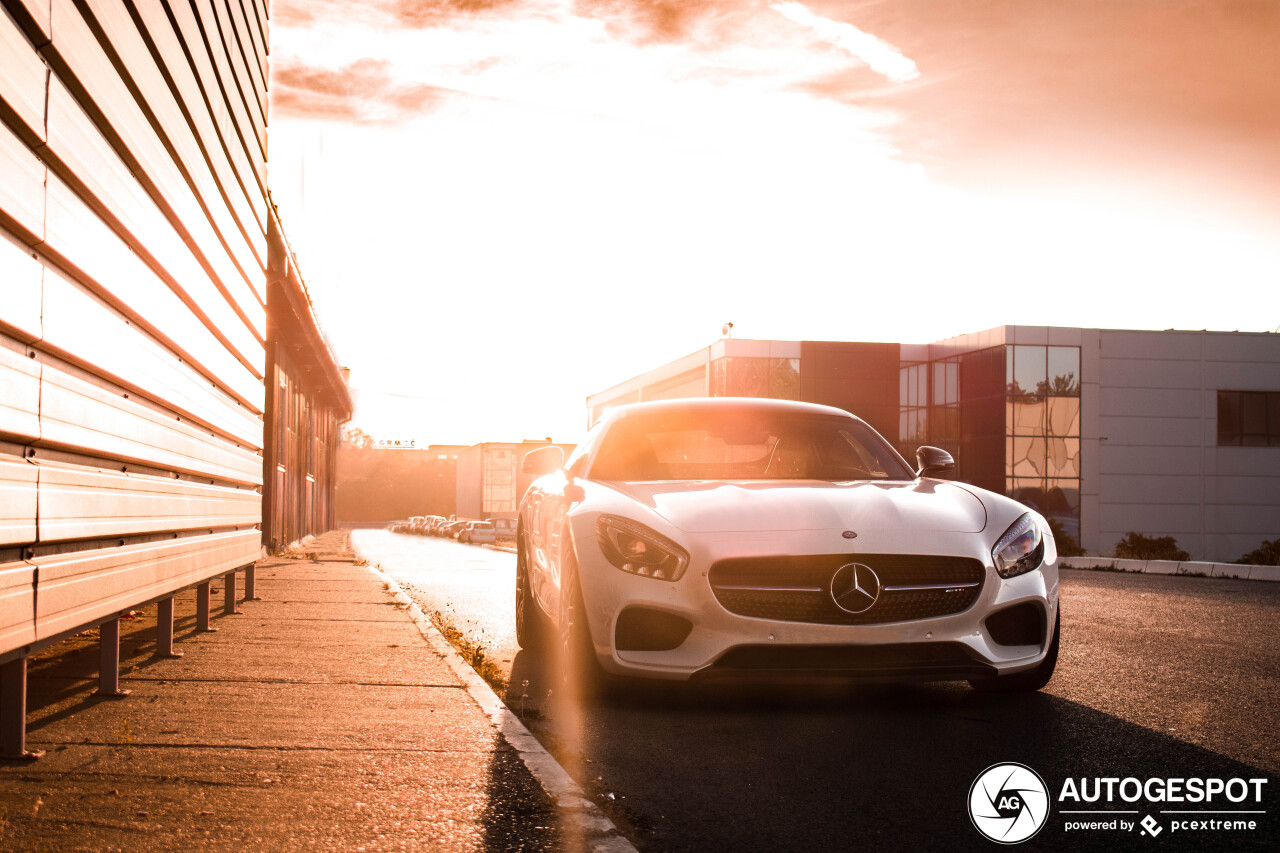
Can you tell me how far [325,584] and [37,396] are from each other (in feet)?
28.0

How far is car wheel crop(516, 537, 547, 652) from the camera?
6.79 meters

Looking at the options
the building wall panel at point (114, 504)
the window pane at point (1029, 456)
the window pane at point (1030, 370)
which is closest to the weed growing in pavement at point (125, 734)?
the building wall panel at point (114, 504)

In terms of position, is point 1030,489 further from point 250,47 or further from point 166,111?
point 166,111

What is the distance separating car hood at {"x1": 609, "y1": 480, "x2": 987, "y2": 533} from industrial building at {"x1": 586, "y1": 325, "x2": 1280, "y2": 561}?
3840 cm

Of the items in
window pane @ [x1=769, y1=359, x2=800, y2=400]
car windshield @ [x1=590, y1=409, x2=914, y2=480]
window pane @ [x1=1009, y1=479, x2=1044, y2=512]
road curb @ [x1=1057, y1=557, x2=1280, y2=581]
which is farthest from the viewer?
window pane @ [x1=769, y1=359, x2=800, y2=400]

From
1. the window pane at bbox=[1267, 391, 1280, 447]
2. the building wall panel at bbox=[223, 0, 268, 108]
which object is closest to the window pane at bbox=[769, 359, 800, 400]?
the window pane at bbox=[1267, 391, 1280, 447]

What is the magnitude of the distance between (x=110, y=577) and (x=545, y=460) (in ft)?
11.1

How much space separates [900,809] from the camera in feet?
11.1

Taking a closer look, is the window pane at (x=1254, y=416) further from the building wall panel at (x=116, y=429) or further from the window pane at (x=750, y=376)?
the building wall panel at (x=116, y=429)

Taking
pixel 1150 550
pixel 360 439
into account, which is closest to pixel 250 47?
pixel 1150 550

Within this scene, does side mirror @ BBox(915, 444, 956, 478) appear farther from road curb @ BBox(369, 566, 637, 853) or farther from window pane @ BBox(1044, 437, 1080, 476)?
window pane @ BBox(1044, 437, 1080, 476)

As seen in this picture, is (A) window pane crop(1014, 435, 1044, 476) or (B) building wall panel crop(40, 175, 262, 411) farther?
(A) window pane crop(1014, 435, 1044, 476)

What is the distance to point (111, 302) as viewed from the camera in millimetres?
4137

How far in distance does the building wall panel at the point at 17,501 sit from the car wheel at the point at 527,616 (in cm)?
369
